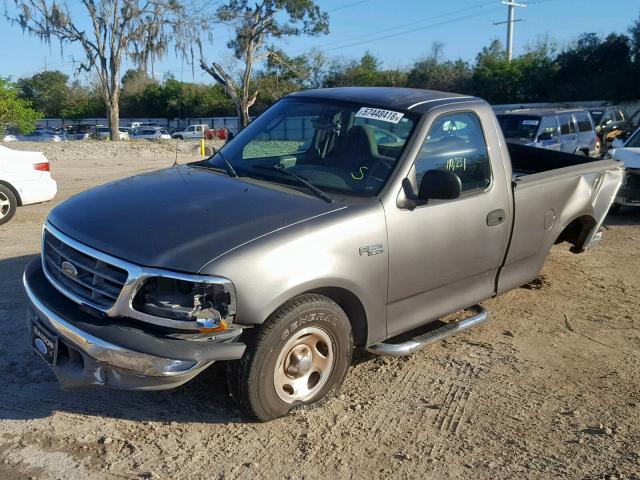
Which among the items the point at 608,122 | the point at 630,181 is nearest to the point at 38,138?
the point at 608,122

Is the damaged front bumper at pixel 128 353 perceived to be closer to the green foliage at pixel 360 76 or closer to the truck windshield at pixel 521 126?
the truck windshield at pixel 521 126

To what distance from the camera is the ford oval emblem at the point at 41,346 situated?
349 centimetres

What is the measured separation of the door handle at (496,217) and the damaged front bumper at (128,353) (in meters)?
2.23

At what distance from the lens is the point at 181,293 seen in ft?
10.6

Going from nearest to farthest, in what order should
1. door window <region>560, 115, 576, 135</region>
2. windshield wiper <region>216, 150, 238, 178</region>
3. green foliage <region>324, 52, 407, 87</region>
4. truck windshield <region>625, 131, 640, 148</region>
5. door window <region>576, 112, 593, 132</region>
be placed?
windshield wiper <region>216, 150, 238, 178</region>, truck windshield <region>625, 131, 640, 148</region>, door window <region>560, 115, 576, 135</region>, door window <region>576, 112, 593, 132</region>, green foliage <region>324, 52, 407, 87</region>

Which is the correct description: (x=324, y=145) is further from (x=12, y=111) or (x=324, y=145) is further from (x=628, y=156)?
(x=12, y=111)

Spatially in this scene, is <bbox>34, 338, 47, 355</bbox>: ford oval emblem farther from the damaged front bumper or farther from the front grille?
the front grille

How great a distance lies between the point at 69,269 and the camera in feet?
11.6

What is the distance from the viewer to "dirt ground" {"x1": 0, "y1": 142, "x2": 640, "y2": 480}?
3252mm

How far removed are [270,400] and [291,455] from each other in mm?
328

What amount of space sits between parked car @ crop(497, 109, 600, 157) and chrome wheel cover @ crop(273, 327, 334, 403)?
11.1 metres

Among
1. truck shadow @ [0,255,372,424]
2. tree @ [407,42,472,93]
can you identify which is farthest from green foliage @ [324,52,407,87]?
truck shadow @ [0,255,372,424]

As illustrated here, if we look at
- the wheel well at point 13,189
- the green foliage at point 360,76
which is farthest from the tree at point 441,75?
the wheel well at point 13,189

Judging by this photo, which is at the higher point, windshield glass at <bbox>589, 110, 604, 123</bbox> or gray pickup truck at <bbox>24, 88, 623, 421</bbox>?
windshield glass at <bbox>589, 110, 604, 123</bbox>
